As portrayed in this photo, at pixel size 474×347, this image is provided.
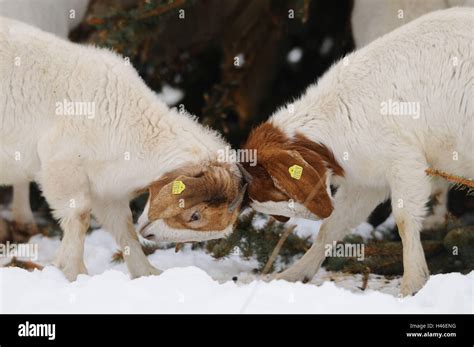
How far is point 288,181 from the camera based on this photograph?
657cm

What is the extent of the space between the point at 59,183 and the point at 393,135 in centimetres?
262

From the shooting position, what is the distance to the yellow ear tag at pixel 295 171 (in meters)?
6.54

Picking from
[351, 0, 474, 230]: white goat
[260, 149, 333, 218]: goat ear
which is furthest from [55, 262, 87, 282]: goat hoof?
[351, 0, 474, 230]: white goat

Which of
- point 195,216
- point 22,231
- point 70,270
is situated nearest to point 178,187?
point 195,216

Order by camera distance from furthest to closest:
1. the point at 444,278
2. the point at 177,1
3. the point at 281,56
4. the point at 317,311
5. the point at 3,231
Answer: the point at 281,56, the point at 3,231, the point at 177,1, the point at 444,278, the point at 317,311

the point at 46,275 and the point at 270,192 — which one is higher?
the point at 270,192

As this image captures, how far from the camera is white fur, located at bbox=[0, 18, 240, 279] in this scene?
6512 millimetres

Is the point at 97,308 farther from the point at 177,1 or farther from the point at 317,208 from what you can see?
the point at 177,1

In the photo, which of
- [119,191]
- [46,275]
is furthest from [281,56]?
[46,275]

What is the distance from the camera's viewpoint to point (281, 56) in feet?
36.9

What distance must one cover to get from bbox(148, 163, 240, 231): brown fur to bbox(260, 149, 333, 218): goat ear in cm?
37

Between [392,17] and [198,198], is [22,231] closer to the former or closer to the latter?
[198,198]

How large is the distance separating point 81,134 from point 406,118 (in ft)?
8.33

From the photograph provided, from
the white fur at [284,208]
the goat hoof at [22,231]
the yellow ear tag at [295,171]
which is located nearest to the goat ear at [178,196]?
the white fur at [284,208]
